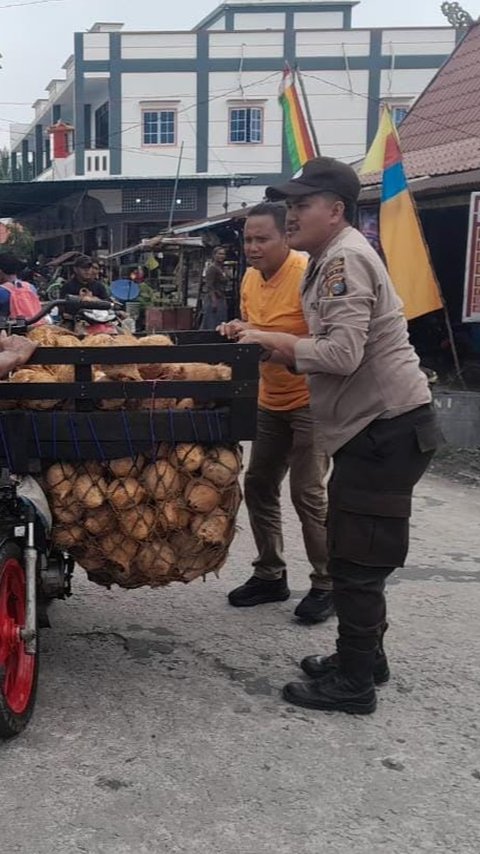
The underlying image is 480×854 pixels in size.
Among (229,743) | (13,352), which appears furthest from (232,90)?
(229,743)

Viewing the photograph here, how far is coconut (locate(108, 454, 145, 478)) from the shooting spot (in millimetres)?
2762

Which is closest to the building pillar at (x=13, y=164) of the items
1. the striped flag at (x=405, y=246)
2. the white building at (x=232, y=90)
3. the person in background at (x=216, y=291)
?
the white building at (x=232, y=90)

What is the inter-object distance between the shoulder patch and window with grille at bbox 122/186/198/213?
75.1ft

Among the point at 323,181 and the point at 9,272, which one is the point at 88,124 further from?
the point at 323,181

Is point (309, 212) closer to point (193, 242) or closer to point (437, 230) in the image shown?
point (437, 230)

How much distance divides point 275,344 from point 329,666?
1.24 metres

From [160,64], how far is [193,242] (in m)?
14.5

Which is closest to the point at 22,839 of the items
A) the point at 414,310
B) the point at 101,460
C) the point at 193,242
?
the point at 101,460

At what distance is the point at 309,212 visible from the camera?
9.26ft

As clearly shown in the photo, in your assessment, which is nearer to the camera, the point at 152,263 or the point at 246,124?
the point at 152,263

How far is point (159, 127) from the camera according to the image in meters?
27.8

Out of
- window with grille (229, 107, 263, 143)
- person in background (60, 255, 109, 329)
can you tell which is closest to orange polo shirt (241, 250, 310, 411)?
person in background (60, 255, 109, 329)

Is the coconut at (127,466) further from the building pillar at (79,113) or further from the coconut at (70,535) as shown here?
the building pillar at (79,113)

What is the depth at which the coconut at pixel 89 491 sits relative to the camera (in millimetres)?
2754
